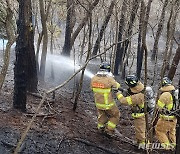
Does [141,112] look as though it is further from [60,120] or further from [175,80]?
[175,80]

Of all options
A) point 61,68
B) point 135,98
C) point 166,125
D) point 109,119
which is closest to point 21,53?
point 109,119

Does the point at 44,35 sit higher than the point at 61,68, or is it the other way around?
the point at 44,35

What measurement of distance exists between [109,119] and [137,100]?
107 cm

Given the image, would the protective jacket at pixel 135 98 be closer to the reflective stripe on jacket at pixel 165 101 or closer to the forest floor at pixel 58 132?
the reflective stripe on jacket at pixel 165 101

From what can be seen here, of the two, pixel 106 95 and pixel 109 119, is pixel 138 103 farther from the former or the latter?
pixel 109 119

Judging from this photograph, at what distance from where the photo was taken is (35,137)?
7738mm

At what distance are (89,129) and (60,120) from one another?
0.80m

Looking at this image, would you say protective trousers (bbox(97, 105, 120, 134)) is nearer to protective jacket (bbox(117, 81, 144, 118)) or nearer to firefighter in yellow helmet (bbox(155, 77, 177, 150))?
protective jacket (bbox(117, 81, 144, 118))

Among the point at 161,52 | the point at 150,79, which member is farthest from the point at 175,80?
the point at 161,52

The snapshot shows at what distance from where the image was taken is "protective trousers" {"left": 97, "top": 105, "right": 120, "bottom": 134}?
28.4ft

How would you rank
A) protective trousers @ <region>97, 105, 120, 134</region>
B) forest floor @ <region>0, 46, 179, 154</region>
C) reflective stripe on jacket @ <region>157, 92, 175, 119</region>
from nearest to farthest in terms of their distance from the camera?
forest floor @ <region>0, 46, 179, 154</region> → reflective stripe on jacket @ <region>157, 92, 175, 119</region> → protective trousers @ <region>97, 105, 120, 134</region>

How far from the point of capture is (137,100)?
8062mm

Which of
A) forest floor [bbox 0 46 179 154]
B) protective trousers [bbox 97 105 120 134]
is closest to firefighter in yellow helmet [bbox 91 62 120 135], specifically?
protective trousers [bbox 97 105 120 134]

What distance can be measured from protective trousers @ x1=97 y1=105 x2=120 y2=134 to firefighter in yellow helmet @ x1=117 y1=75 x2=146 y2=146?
1.71 ft
